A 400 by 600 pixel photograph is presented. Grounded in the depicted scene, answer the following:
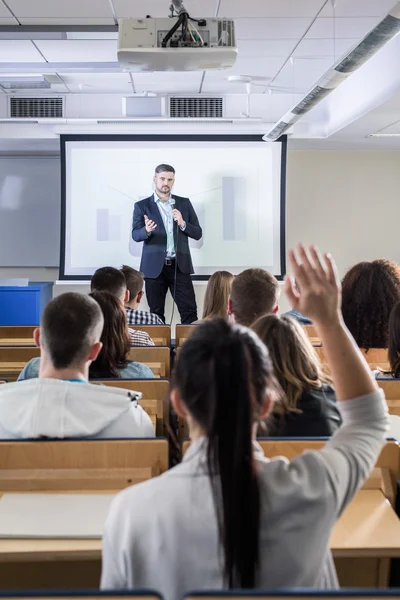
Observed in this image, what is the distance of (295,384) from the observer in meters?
2.27

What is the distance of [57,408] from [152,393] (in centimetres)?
89

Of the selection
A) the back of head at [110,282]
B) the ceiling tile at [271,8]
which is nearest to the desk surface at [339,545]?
the back of head at [110,282]

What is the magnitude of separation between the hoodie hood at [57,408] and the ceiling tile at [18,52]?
4369 mm

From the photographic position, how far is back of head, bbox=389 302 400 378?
2.95 meters

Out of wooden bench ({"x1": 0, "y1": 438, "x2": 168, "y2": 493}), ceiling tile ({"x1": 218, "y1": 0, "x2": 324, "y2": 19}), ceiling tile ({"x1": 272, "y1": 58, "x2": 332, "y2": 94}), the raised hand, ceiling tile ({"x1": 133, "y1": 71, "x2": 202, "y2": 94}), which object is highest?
ceiling tile ({"x1": 133, "y1": 71, "x2": 202, "y2": 94})

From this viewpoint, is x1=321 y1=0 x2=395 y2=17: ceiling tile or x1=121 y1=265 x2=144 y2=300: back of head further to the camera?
x1=321 y1=0 x2=395 y2=17: ceiling tile

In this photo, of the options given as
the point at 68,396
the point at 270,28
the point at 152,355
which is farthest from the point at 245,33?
the point at 68,396

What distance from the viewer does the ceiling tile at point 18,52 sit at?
19.0 feet

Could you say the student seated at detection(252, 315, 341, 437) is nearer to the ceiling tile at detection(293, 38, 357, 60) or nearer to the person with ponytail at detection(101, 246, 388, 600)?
the person with ponytail at detection(101, 246, 388, 600)

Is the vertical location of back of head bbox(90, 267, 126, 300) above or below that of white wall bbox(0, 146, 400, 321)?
below

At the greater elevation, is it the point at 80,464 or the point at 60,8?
the point at 60,8

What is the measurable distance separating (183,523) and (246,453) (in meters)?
0.15

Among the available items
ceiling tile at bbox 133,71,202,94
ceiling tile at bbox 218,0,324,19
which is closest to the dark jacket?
ceiling tile at bbox 218,0,324,19

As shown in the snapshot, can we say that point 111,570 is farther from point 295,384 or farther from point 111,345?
point 111,345
